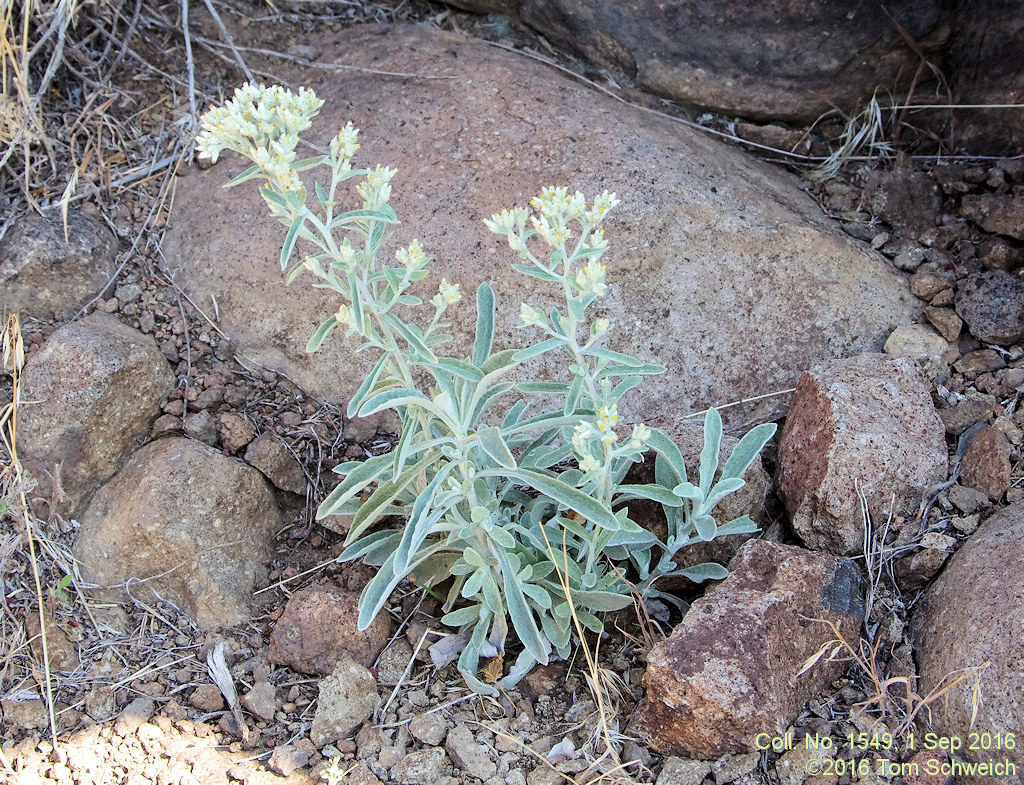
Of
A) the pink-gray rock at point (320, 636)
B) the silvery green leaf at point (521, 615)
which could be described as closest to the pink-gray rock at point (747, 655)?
the silvery green leaf at point (521, 615)

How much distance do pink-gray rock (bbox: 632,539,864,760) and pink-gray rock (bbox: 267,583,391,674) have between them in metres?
0.81

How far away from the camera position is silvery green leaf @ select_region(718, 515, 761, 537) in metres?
2.37

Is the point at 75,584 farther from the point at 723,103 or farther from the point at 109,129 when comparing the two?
the point at 723,103

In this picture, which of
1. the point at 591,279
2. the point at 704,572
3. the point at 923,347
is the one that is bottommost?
the point at 704,572

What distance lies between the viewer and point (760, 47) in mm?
3340

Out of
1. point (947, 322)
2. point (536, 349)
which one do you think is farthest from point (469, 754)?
point (947, 322)

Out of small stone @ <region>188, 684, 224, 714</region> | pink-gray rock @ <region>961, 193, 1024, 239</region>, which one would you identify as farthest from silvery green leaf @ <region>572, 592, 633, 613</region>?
pink-gray rock @ <region>961, 193, 1024, 239</region>

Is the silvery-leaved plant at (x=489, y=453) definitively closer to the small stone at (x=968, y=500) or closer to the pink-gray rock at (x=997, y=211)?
the small stone at (x=968, y=500)

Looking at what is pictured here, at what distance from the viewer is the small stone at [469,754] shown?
7.20 feet

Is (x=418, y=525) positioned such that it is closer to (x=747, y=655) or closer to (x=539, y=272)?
(x=539, y=272)

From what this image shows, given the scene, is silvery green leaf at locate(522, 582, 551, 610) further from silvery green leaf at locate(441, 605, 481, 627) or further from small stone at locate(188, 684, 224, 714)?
small stone at locate(188, 684, 224, 714)

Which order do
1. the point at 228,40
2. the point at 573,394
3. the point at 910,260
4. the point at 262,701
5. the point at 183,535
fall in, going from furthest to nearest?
the point at 228,40 → the point at 910,260 → the point at 183,535 → the point at 262,701 → the point at 573,394

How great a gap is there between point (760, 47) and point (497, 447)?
2134 mm

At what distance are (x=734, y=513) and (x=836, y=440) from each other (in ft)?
1.16
